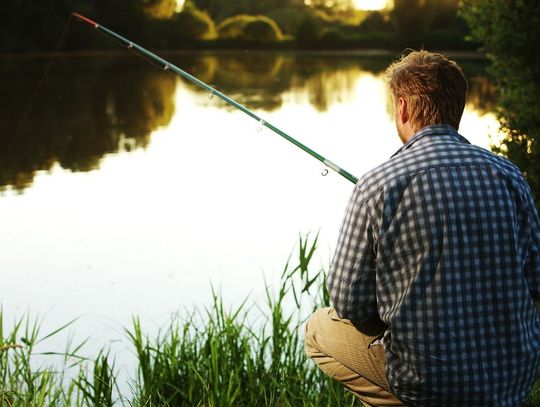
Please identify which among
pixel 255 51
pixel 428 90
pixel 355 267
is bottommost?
pixel 355 267

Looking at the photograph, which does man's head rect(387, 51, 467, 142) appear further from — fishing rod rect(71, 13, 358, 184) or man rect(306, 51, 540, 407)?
fishing rod rect(71, 13, 358, 184)

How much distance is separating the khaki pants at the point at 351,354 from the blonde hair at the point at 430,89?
0.54m

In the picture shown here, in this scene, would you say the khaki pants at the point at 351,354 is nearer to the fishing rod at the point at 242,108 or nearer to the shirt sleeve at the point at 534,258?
the shirt sleeve at the point at 534,258

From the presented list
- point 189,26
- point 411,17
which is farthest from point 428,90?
point 189,26

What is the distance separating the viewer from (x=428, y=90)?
6.36 ft

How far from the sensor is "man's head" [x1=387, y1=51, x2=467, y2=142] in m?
1.93

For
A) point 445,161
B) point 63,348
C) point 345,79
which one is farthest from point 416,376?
point 345,79

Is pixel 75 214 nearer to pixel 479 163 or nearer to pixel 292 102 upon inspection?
pixel 479 163

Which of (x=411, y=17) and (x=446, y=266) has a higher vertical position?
(x=411, y=17)

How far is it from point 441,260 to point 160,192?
742cm

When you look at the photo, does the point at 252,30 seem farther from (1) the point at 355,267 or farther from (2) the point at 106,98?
(1) the point at 355,267

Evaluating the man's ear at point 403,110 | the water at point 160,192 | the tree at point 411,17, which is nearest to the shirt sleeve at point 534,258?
the man's ear at point 403,110

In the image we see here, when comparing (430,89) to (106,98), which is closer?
(430,89)

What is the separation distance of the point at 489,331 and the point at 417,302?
18cm
